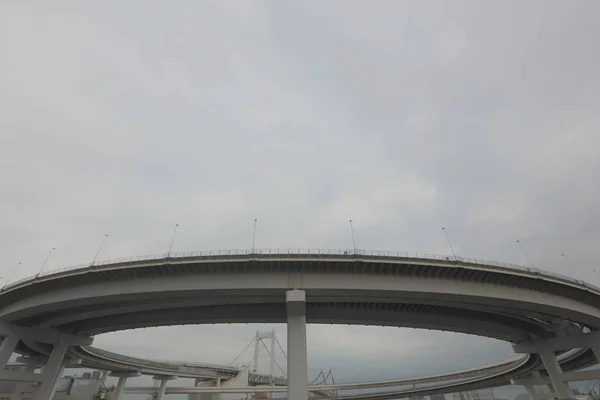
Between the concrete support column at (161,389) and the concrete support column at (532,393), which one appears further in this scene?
the concrete support column at (161,389)

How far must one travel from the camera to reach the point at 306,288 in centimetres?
2666

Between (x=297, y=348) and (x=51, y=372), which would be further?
(x=51, y=372)

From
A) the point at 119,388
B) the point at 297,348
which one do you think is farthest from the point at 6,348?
the point at 119,388

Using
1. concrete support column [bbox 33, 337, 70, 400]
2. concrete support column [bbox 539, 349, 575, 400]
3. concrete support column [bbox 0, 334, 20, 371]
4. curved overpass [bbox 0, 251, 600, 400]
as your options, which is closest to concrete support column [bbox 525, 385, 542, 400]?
concrete support column [bbox 539, 349, 575, 400]

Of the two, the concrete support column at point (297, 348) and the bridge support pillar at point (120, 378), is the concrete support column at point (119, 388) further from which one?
the concrete support column at point (297, 348)

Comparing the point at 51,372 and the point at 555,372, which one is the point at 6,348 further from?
the point at 555,372

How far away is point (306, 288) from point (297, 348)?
4.77 metres

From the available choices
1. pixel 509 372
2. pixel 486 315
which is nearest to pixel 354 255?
pixel 486 315

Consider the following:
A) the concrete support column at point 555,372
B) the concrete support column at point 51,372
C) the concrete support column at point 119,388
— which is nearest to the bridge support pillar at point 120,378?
the concrete support column at point 119,388

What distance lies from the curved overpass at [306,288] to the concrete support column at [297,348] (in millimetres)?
1429

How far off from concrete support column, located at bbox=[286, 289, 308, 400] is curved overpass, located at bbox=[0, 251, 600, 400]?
1.43 m

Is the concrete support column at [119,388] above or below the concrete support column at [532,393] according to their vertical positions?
above

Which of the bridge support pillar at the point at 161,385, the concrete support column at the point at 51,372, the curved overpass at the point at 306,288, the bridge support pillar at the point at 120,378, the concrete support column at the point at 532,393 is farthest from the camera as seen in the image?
the bridge support pillar at the point at 161,385

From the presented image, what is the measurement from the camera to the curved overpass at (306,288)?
26.9 m
